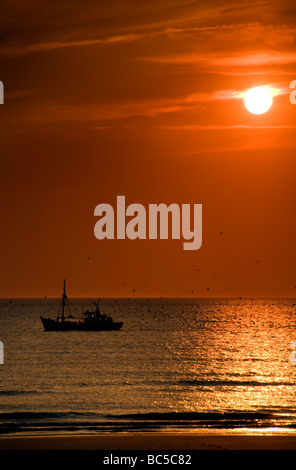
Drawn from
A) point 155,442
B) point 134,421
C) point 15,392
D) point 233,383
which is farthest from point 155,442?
point 233,383

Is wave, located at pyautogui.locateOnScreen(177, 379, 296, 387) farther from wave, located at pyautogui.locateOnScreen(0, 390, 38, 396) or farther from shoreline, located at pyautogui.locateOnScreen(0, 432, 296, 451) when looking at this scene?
shoreline, located at pyautogui.locateOnScreen(0, 432, 296, 451)

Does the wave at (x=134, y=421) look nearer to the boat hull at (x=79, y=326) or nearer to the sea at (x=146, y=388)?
the sea at (x=146, y=388)

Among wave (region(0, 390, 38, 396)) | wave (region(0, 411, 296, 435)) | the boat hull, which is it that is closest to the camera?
wave (region(0, 411, 296, 435))

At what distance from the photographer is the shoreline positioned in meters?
32.0

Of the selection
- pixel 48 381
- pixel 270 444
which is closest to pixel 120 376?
pixel 48 381

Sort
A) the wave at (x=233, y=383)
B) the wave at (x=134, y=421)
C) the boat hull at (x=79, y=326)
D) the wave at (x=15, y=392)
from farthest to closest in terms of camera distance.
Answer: the boat hull at (x=79, y=326)
the wave at (x=233, y=383)
the wave at (x=15, y=392)
the wave at (x=134, y=421)

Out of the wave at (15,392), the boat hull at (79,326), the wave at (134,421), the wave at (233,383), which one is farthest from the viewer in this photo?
the boat hull at (79,326)

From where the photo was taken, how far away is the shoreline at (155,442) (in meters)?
32.0

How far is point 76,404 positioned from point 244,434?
923 inches

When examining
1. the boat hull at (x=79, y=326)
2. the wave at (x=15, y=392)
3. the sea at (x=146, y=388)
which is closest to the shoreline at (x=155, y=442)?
the sea at (x=146, y=388)

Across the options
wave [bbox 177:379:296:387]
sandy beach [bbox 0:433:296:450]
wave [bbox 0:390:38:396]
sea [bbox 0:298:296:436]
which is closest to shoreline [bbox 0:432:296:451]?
sandy beach [bbox 0:433:296:450]
